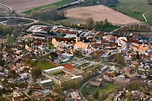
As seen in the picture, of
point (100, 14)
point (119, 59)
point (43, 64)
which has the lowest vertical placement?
point (119, 59)

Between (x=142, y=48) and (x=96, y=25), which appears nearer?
(x=142, y=48)

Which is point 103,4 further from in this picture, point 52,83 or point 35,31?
point 52,83

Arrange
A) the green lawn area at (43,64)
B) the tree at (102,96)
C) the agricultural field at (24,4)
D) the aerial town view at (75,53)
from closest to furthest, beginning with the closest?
1. the tree at (102,96)
2. the aerial town view at (75,53)
3. the green lawn area at (43,64)
4. the agricultural field at (24,4)

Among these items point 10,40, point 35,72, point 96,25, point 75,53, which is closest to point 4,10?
point 10,40

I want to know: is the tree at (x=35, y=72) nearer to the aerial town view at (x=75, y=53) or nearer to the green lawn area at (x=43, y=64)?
the aerial town view at (x=75, y=53)

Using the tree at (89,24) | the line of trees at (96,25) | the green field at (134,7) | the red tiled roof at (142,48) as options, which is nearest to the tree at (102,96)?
the red tiled roof at (142,48)

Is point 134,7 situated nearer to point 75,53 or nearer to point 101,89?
point 75,53

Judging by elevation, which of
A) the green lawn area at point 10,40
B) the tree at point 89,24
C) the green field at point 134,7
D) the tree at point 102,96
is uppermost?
the green field at point 134,7

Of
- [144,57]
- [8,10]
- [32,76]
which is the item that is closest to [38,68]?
[32,76]

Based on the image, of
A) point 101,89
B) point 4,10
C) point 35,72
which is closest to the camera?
point 101,89
